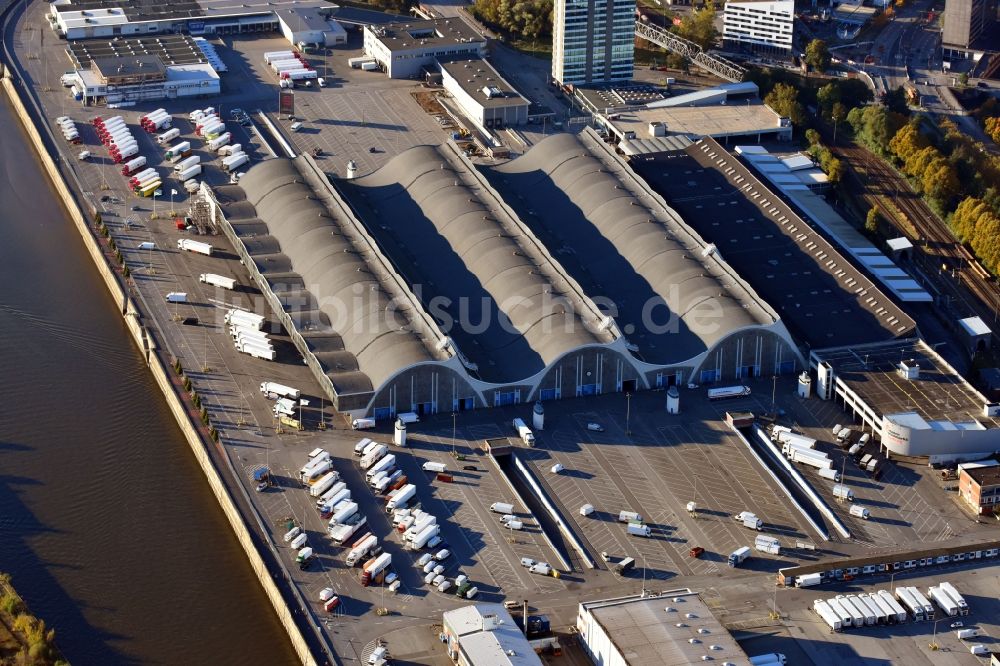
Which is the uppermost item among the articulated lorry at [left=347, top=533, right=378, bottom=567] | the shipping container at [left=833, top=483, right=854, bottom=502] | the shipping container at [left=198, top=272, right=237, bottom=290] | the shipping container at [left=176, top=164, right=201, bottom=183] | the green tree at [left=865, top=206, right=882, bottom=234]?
the shipping container at [left=176, top=164, right=201, bottom=183]

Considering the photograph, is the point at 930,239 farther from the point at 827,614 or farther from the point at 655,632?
the point at 655,632

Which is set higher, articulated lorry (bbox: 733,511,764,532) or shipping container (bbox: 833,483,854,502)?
shipping container (bbox: 833,483,854,502)

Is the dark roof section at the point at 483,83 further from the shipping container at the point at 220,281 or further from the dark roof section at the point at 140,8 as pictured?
the shipping container at the point at 220,281

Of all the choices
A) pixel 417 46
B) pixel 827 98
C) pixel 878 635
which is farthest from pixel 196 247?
pixel 827 98

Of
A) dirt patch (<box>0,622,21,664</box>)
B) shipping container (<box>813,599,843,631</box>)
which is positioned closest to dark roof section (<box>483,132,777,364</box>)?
shipping container (<box>813,599,843,631</box>)

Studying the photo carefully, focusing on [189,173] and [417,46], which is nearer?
[189,173]

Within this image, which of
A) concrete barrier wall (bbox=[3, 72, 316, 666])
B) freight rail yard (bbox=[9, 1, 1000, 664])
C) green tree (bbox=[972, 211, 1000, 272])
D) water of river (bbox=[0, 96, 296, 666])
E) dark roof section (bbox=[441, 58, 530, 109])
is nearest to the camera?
water of river (bbox=[0, 96, 296, 666])

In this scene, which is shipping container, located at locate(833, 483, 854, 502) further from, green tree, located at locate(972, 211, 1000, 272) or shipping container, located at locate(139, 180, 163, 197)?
shipping container, located at locate(139, 180, 163, 197)
